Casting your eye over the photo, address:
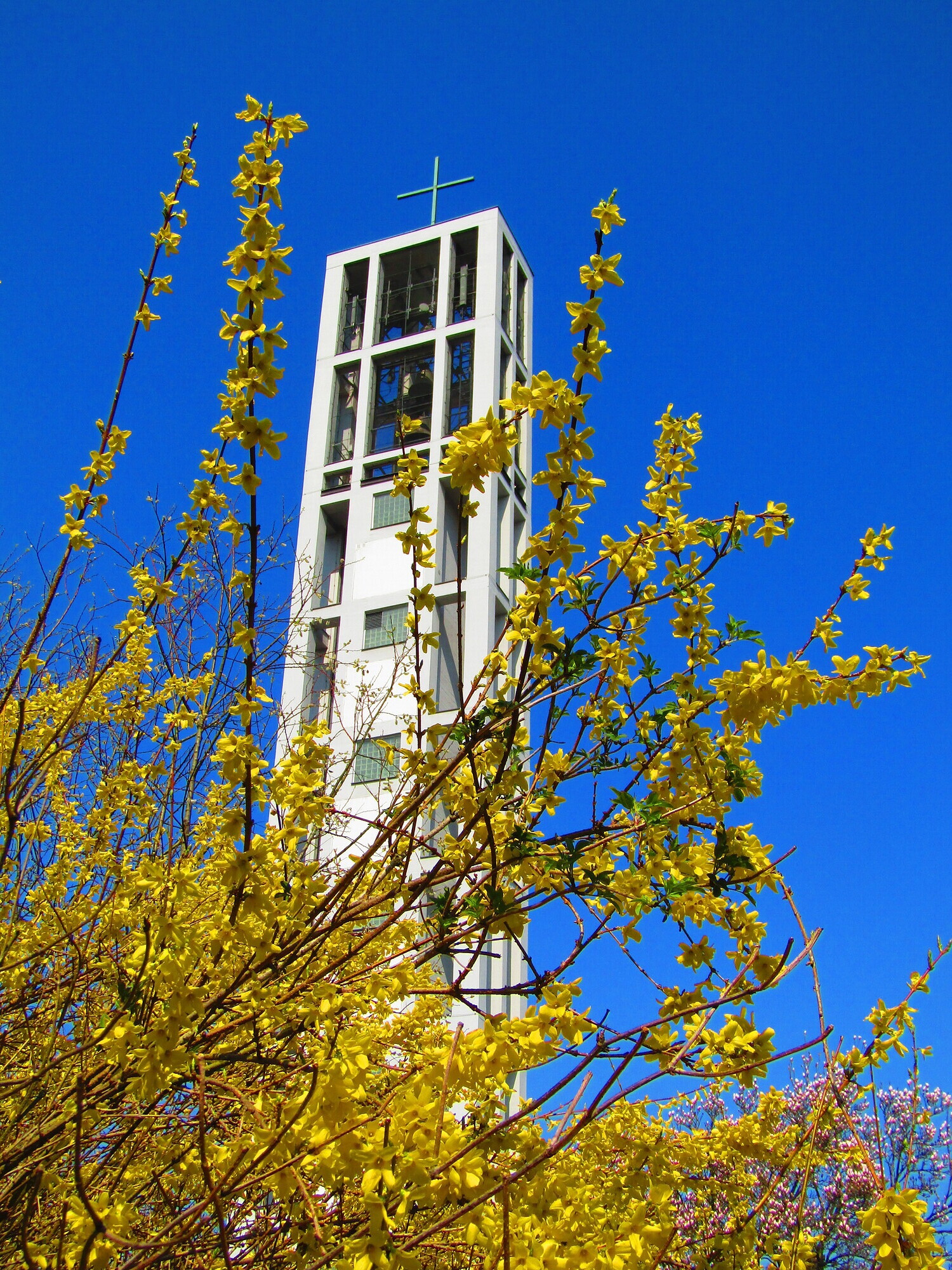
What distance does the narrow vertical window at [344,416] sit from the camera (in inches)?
837

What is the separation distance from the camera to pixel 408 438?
2130 cm

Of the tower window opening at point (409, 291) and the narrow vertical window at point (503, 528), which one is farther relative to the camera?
the tower window opening at point (409, 291)

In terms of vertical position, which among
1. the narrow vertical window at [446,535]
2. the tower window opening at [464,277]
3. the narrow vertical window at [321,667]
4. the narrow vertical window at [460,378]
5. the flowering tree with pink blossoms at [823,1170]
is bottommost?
the flowering tree with pink blossoms at [823,1170]

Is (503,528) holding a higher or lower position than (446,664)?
higher

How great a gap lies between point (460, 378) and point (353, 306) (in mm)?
4348

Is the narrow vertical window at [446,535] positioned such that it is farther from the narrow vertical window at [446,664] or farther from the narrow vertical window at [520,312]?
the narrow vertical window at [520,312]

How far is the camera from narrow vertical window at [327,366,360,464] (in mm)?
21266

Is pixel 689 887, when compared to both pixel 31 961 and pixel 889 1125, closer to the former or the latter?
pixel 31 961

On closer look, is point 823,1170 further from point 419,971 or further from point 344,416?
point 344,416

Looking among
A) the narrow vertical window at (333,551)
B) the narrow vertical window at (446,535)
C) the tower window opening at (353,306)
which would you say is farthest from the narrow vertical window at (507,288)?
the narrow vertical window at (333,551)

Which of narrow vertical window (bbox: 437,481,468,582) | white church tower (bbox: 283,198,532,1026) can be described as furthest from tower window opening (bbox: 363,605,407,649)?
narrow vertical window (bbox: 437,481,468,582)

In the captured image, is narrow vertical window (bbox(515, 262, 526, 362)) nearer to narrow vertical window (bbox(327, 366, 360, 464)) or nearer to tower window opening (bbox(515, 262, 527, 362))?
tower window opening (bbox(515, 262, 527, 362))

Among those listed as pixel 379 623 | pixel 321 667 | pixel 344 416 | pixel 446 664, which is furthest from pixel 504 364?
pixel 321 667

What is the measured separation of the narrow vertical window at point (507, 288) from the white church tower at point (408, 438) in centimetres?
4
